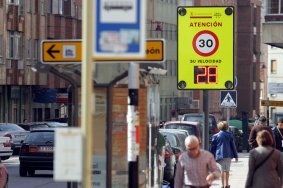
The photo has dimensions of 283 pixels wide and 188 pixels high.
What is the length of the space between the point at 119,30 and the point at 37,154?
25.3 meters

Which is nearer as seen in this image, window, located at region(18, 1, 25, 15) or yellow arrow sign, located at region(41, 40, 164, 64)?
yellow arrow sign, located at region(41, 40, 164, 64)

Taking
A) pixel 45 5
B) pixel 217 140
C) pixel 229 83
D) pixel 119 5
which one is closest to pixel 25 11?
pixel 45 5

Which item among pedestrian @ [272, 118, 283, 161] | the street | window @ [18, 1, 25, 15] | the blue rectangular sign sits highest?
window @ [18, 1, 25, 15]

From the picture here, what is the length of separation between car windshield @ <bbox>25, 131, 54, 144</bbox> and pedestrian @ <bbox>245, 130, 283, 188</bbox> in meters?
17.9

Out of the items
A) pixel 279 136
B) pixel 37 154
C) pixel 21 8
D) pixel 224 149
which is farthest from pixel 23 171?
pixel 21 8

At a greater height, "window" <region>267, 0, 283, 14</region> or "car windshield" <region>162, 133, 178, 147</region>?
"window" <region>267, 0, 283, 14</region>

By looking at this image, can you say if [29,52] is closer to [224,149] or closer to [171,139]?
[171,139]

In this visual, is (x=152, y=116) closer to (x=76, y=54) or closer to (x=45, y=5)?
(x=76, y=54)

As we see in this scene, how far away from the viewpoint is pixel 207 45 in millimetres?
18141

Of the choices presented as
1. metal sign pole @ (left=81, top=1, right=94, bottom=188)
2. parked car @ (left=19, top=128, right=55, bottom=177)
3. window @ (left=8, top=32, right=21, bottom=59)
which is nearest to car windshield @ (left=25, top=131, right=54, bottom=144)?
parked car @ (left=19, top=128, right=55, bottom=177)

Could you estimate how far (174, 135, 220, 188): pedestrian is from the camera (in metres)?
14.9

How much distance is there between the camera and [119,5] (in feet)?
27.0

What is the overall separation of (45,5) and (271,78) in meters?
40.2

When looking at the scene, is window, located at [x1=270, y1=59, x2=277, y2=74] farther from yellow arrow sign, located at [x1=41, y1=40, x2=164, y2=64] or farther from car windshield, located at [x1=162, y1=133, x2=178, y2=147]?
yellow arrow sign, located at [x1=41, y1=40, x2=164, y2=64]
